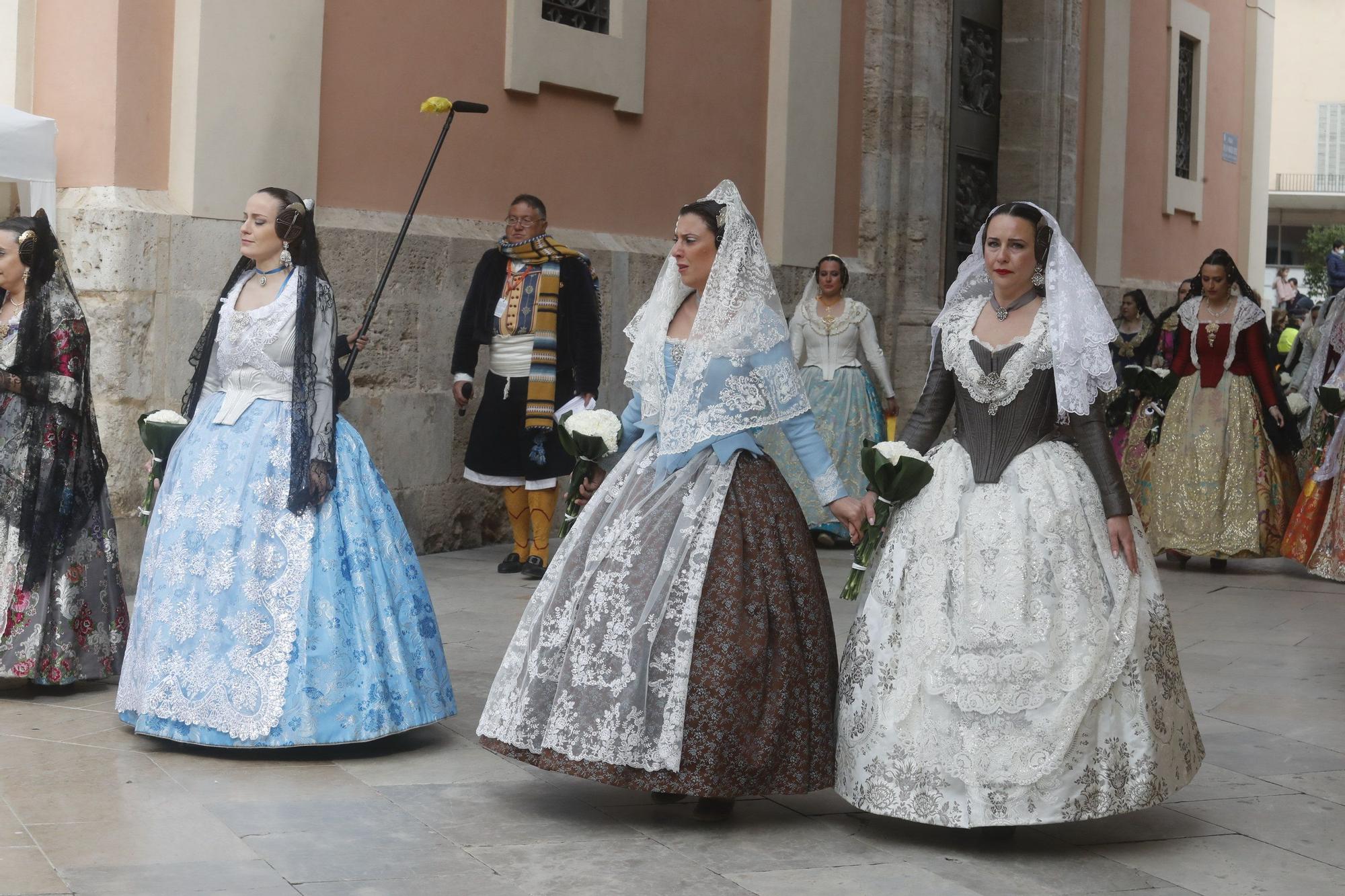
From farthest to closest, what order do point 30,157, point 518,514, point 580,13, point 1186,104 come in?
point 1186,104 < point 580,13 < point 518,514 < point 30,157

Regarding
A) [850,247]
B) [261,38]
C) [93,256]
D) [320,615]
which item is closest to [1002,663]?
[320,615]

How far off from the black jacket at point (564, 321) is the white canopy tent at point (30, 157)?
2.23 metres

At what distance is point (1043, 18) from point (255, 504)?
11.7 metres

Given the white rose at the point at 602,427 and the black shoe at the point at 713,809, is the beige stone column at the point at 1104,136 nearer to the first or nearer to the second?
the white rose at the point at 602,427

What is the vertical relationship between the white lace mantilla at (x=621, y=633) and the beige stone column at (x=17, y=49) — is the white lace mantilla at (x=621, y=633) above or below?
below

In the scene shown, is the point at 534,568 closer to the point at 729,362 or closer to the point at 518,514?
the point at 518,514

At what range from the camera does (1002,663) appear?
4340 mm

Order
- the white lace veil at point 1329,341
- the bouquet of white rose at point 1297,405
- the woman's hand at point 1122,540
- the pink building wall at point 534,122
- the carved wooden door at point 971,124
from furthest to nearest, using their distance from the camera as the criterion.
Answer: the carved wooden door at point 971,124
the bouquet of white rose at point 1297,405
the pink building wall at point 534,122
the white lace veil at point 1329,341
the woman's hand at point 1122,540

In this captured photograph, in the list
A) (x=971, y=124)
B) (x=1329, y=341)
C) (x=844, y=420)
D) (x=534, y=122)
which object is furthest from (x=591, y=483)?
(x=971, y=124)

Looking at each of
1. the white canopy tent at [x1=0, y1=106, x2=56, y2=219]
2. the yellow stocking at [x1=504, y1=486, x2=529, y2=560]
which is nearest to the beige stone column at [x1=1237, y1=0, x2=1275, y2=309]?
the yellow stocking at [x1=504, y1=486, x2=529, y2=560]

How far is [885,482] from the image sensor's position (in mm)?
4641

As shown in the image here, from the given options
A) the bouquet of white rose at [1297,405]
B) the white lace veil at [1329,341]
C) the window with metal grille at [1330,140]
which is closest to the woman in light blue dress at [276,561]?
the white lace veil at [1329,341]

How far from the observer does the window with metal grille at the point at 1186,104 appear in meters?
18.4

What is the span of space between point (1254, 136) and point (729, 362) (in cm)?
1675
